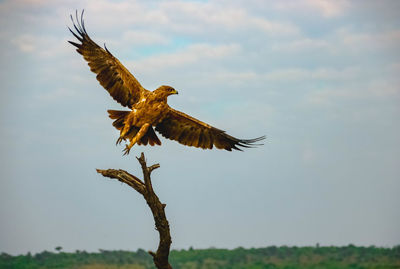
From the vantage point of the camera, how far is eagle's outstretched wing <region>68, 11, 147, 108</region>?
529 inches

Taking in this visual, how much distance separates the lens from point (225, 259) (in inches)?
1358

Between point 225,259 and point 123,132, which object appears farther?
point 225,259

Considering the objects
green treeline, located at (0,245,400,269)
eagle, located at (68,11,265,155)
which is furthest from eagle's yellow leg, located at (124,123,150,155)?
green treeline, located at (0,245,400,269)

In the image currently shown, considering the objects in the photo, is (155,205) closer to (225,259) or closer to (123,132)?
(123,132)

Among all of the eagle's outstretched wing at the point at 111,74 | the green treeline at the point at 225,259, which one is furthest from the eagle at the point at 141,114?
the green treeline at the point at 225,259

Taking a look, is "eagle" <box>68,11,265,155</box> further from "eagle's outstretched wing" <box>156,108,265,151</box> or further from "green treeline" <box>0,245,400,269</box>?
"green treeline" <box>0,245,400,269</box>

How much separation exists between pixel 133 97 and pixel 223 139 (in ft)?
6.72

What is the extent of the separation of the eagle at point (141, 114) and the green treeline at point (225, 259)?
20.1 metres

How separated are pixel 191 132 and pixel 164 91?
126 centimetres

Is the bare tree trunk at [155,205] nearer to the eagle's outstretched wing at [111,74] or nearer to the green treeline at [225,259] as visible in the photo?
the eagle's outstretched wing at [111,74]

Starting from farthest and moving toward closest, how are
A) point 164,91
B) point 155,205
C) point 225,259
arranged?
point 225,259
point 164,91
point 155,205

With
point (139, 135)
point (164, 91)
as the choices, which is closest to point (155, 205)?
point (139, 135)

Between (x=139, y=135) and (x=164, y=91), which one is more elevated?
(x=164, y=91)

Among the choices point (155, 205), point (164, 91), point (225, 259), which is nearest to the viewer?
point (155, 205)
